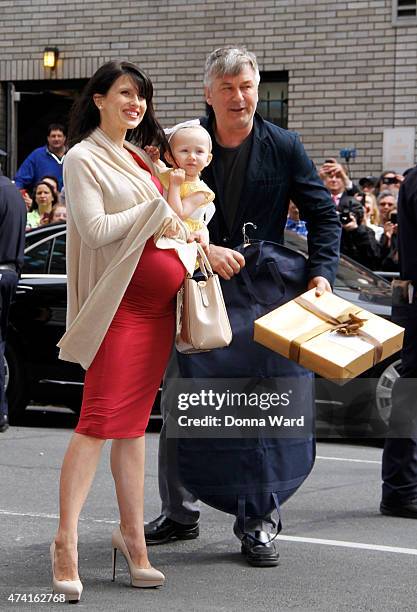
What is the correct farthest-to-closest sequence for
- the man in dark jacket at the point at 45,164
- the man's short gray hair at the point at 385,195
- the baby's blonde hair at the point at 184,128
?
the man in dark jacket at the point at 45,164, the man's short gray hair at the point at 385,195, the baby's blonde hair at the point at 184,128

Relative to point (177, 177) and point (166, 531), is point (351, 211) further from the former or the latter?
point (177, 177)

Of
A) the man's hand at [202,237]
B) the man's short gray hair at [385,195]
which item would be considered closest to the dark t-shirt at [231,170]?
the man's hand at [202,237]

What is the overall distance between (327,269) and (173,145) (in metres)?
0.89

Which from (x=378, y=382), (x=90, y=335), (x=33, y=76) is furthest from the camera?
(x=33, y=76)

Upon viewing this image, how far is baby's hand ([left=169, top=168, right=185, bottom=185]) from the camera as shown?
4973 mm

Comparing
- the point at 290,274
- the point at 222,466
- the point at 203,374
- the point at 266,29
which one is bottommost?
the point at 222,466

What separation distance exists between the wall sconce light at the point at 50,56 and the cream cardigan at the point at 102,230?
40.4 feet

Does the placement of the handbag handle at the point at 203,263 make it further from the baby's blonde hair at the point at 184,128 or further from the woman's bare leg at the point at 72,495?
the woman's bare leg at the point at 72,495

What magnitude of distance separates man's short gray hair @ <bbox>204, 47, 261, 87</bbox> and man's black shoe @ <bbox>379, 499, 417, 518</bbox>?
2.29 meters

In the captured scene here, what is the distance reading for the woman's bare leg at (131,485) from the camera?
494 centimetres

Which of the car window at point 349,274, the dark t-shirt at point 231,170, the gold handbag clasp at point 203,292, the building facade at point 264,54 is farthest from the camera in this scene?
the building facade at point 264,54

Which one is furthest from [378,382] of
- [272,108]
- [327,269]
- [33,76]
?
[33,76]

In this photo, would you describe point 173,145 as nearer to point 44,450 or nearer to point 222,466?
point 222,466

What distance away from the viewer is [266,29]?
52.8ft
